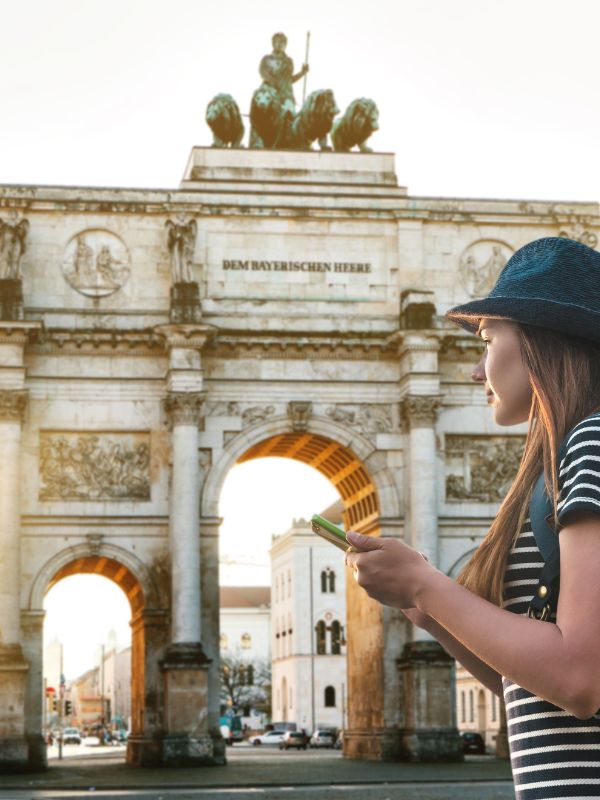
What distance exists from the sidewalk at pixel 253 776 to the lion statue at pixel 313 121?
1663 centimetres

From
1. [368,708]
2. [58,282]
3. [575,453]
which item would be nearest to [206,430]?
[58,282]

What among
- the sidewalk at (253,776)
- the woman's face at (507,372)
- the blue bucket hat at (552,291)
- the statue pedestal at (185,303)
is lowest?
the sidewalk at (253,776)

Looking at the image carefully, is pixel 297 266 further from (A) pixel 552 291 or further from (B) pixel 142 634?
(A) pixel 552 291

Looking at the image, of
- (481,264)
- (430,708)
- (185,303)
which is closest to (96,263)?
(185,303)

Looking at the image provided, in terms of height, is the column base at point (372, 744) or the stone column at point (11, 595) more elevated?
the stone column at point (11, 595)

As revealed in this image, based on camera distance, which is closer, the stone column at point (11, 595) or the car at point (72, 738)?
the stone column at point (11, 595)

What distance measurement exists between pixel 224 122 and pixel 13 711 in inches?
648

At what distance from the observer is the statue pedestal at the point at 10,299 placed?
3744cm

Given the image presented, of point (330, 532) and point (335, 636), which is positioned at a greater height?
point (330, 532)

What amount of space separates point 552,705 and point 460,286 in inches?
1497

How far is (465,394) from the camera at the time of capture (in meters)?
40.1

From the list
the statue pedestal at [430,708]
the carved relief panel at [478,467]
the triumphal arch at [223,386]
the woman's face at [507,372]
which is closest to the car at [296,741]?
the triumphal arch at [223,386]

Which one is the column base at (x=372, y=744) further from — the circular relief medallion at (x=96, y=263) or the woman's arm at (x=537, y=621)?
the woman's arm at (x=537, y=621)

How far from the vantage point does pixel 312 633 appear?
3907 inches
